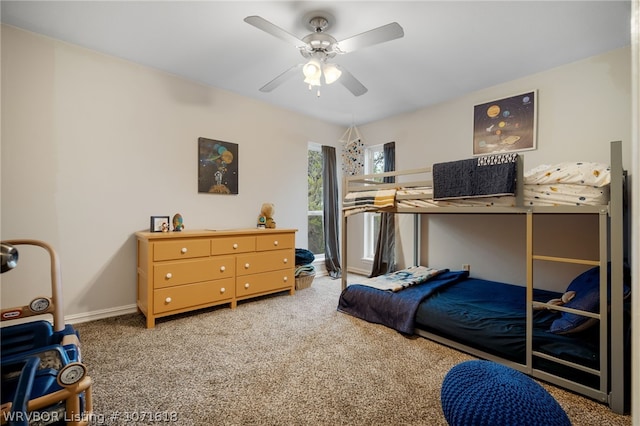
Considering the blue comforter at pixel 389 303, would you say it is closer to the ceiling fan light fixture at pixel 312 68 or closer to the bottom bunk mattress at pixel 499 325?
the bottom bunk mattress at pixel 499 325

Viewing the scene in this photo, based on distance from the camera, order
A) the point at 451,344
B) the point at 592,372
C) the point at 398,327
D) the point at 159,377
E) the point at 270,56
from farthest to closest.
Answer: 1. the point at 270,56
2. the point at 398,327
3. the point at 451,344
4. the point at 159,377
5. the point at 592,372

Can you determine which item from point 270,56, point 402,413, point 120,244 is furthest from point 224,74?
point 402,413

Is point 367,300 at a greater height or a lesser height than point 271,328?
greater

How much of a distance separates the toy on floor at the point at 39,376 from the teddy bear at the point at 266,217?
2.20m

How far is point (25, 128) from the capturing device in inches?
88.4

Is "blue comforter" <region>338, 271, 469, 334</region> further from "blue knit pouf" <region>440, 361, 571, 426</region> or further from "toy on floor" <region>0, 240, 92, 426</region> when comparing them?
"toy on floor" <region>0, 240, 92, 426</region>

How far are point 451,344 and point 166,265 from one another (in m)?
2.43

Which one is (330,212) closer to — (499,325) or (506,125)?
(506,125)

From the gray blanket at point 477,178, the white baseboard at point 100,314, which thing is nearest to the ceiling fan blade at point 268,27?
the gray blanket at point 477,178

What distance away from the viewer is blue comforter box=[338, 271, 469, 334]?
2338 millimetres

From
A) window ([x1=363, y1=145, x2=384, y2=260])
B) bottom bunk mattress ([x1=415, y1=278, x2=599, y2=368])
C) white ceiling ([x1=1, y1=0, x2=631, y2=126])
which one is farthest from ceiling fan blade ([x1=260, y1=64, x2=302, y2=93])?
window ([x1=363, y1=145, x2=384, y2=260])

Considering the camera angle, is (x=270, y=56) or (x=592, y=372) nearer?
(x=592, y=372)

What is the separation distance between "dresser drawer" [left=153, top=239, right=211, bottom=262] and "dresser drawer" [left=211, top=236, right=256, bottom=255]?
0.26ft

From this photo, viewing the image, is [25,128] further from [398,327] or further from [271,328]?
[398,327]
